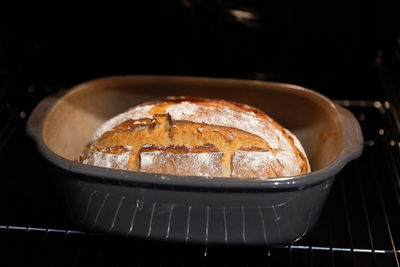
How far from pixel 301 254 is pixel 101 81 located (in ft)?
2.03

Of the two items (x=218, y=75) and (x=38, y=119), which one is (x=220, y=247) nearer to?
(x=38, y=119)

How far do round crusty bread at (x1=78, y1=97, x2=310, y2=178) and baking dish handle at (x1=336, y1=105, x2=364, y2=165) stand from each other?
107 millimetres

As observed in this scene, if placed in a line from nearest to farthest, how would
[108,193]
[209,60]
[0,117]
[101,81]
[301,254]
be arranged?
[108,193] < [301,254] < [101,81] < [0,117] < [209,60]

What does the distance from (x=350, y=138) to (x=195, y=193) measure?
0.34 meters

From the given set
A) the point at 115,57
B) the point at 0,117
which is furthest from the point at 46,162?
the point at 115,57

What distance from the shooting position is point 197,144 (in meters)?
0.91

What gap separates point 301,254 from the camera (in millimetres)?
927

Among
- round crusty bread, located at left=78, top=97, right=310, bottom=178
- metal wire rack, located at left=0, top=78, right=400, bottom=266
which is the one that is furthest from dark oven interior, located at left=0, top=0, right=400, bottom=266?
round crusty bread, located at left=78, top=97, right=310, bottom=178

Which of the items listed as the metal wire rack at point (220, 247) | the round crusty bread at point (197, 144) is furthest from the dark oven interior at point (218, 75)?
the round crusty bread at point (197, 144)

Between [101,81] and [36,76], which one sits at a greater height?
[101,81]

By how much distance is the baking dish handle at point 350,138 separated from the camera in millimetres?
865

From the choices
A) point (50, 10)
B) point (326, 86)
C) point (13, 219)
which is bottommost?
point (13, 219)

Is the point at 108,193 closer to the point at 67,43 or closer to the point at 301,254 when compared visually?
the point at 301,254

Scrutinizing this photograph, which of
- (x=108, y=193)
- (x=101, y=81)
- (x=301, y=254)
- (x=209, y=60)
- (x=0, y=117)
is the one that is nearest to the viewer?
(x=108, y=193)
